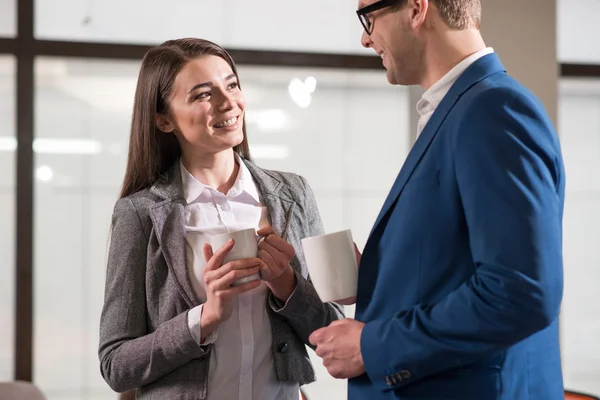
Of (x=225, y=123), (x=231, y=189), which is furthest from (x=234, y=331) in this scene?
(x=225, y=123)

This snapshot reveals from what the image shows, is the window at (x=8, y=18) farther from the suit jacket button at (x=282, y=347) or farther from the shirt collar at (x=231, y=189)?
the suit jacket button at (x=282, y=347)

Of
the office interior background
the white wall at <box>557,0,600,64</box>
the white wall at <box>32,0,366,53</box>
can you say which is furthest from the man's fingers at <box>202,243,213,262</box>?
the white wall at <box>557,0,600,64</box>

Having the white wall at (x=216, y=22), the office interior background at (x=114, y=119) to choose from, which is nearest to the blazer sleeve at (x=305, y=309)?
the office interior background at (x=114, y=119)

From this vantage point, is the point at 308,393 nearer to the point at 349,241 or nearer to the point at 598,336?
the point at 598,336

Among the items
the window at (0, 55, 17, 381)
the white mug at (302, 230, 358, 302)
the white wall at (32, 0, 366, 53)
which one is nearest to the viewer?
the white mug at (302, 230, 358, 302)

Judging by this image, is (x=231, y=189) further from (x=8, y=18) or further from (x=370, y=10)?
(x=8, y=18)

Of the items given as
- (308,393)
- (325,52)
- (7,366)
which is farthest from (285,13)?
(7,366)

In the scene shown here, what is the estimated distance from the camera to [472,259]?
3.56 feet

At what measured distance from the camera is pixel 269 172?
1.81 meters

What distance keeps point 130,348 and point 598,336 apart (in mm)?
3705

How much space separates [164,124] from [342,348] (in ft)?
2.60

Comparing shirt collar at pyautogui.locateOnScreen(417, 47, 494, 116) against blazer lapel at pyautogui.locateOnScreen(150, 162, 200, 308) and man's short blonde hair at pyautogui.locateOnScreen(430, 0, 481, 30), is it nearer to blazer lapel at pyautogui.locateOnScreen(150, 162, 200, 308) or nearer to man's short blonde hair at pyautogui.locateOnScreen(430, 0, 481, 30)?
man's short blonde hair at pyautogui.locateOnScreen(430, 0, 481, 30)

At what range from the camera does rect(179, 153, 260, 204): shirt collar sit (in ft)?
5.50

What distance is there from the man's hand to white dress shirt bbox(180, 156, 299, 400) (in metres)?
0.42
